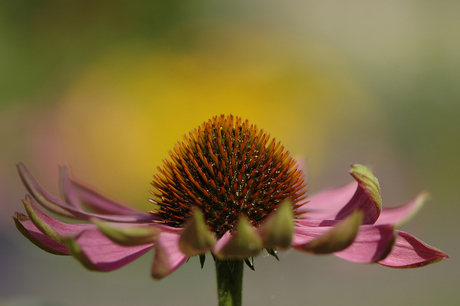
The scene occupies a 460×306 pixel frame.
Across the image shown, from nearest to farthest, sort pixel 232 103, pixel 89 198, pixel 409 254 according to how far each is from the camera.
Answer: pixel 409 254 < pixel 89 198 < pixel 232 103

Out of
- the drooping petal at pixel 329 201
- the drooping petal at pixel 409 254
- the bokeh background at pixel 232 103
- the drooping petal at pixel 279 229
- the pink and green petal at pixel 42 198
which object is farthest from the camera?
the bokeh background at pixel 232 103

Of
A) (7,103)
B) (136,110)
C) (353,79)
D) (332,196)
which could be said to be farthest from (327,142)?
(332,196)

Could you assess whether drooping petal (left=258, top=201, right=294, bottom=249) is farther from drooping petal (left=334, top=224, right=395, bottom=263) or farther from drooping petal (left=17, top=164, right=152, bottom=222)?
drooping petal (left=17, top=164, right=152, bottom=222)

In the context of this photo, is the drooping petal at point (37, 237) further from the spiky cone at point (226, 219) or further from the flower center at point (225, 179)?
the flower center at point (225, 179)

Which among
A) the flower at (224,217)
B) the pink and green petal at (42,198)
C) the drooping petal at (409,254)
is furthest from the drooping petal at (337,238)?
the pink and green petal at (42,198)

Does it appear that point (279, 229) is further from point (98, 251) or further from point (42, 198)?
point (42, 198)

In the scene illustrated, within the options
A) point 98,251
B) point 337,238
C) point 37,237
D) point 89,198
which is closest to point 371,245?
point 337,238
